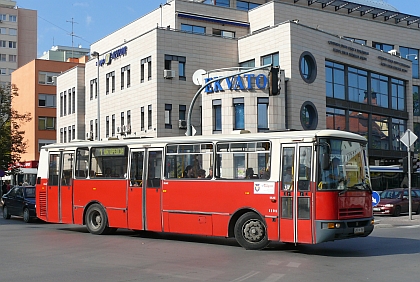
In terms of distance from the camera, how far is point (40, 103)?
74.0m

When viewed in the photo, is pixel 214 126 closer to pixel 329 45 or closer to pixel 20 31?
pixel 329 45

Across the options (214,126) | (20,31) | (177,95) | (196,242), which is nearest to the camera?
(196,242)

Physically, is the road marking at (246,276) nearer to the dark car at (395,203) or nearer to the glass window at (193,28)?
the dark car at (395,203)

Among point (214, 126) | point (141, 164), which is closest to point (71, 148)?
point (141, 164)

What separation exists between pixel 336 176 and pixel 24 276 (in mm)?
7095

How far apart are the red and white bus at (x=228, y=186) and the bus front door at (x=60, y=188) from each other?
50mm

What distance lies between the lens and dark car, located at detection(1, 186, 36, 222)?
81.3 ft

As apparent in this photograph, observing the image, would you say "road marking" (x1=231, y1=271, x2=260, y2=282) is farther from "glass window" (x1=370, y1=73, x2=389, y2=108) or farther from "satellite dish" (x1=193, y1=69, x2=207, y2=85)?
"glass window" (x1=370, y1=73, x2=389, y2=108)

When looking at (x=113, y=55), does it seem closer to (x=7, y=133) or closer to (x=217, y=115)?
(x=7, y=133)

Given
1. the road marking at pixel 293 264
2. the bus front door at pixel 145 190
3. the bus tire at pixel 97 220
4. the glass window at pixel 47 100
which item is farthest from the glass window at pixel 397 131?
the road marking at pixel 293 264

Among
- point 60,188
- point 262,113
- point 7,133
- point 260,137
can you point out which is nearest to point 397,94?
point 262,113

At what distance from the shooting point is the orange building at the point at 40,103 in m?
73.2

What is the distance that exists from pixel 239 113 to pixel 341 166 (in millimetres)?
25301

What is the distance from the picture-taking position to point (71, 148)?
64.4ft
